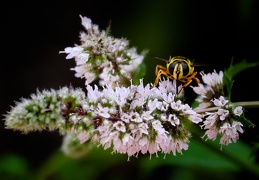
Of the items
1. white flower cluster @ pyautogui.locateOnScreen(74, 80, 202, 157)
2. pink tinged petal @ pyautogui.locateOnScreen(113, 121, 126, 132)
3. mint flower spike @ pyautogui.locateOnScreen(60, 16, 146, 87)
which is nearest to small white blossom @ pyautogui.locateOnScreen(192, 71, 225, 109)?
white flower cluster @ pyautogui.locateOnScreen(74, 80, 202, 157)

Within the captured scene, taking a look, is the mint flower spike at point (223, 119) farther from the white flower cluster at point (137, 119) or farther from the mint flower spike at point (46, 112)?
the mint flower spike at point (46, 112)

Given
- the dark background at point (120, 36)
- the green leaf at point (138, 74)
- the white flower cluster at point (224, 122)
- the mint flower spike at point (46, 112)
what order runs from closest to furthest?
the mint flower spike at point (46, 112)
the white flower cluster at point (224, 122)
the green leaf at point (138, 74)
the dark background at point (120, 36)

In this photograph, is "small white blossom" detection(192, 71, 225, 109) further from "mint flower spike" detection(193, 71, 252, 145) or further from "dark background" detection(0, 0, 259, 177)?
"dark background" detection(0, 0, 259, 177)

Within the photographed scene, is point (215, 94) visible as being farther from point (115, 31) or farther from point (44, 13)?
point (44, 13)

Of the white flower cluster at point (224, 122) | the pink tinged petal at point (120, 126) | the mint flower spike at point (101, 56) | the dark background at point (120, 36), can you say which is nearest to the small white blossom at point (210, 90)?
the white flower cluster at point (224, 122)

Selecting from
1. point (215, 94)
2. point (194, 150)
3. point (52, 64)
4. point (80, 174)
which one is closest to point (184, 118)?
point (215, 94)
